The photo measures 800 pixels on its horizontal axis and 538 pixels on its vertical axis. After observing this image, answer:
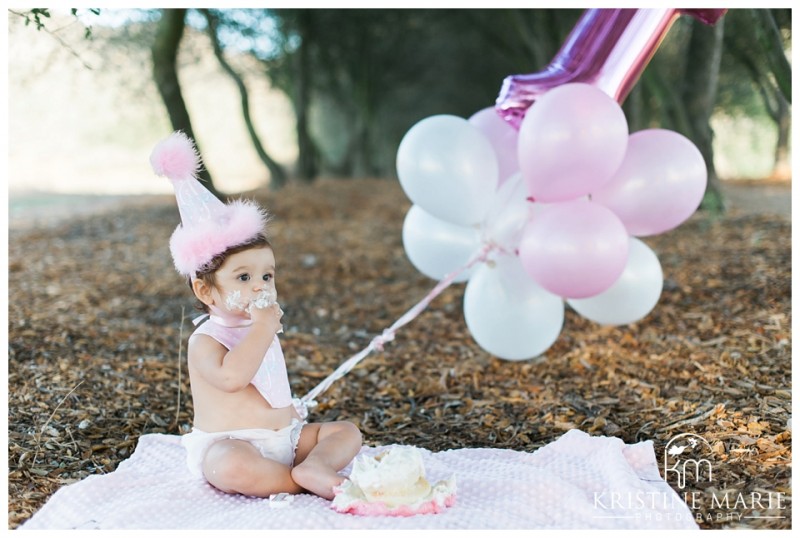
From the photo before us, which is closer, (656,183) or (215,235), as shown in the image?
(215,235)

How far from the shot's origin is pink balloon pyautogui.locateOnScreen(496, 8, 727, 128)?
2.79 meters

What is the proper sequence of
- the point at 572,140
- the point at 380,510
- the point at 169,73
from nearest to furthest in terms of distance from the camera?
the point at 380,510
the point at 572,140
the point at 169,73

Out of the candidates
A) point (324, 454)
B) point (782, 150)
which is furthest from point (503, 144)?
point (782, 150)

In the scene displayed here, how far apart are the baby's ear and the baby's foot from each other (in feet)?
1.67

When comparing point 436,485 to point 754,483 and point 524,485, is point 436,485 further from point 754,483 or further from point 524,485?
point 754,483

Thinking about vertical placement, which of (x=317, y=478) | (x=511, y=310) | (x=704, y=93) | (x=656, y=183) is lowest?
(x=317, y=478)

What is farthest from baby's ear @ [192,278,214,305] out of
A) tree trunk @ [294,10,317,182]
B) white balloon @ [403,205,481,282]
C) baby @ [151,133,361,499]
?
tree trunk @ [294,10,317,182]

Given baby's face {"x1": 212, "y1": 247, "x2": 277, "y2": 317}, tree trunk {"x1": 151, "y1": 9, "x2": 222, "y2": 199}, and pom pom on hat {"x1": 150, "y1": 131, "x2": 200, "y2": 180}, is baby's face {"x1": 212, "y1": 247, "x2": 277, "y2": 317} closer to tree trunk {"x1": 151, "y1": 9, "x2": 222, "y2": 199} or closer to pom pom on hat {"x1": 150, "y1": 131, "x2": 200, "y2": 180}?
pom pom on hat {"x1": 150, "y1": 131, "x2": 200, "y2": 180}

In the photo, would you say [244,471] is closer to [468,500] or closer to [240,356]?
[240,356]

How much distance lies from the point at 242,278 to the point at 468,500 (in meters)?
0.83

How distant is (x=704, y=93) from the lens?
21.7 feet

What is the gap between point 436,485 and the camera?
82.9 inches

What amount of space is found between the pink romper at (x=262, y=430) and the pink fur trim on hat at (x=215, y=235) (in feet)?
0.59

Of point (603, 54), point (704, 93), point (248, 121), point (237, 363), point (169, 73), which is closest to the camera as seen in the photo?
point (237, 363)
